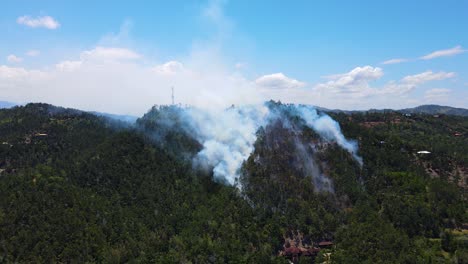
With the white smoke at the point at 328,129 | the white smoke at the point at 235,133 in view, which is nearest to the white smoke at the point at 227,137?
the white smoke at the point at 235,133

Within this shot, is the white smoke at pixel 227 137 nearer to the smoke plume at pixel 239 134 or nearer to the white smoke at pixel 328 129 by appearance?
the smoke plume at pixel 239 134

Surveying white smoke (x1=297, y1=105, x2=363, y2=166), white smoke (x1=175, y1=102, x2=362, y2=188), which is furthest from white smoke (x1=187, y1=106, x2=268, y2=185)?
white smoke (x1=297, y1=105, x2=363, y2=166)

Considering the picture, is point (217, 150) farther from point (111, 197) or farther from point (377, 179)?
point (377, 179)

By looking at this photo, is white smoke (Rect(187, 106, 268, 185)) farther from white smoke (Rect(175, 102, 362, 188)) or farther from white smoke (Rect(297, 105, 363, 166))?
white smoke (Rect(297, 105, 363, 166))

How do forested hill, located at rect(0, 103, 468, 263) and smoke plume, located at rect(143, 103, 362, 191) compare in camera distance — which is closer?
forested hill, located at rect(0, 103, 468, 263)

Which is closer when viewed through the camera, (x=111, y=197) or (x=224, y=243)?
(x=224, y=243)

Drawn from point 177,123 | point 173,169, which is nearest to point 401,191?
point 173,169

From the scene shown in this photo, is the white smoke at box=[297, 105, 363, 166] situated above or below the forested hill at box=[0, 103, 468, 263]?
above

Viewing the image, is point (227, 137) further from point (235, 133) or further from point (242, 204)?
point (242, 204)
